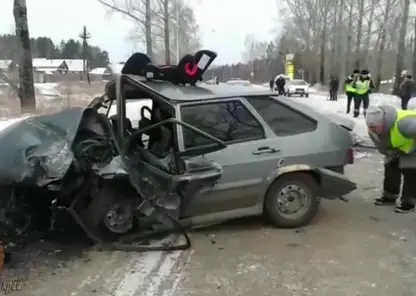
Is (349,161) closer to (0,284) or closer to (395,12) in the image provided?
(0,284)

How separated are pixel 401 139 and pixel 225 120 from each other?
1.99 m

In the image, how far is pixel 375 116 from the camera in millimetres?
6141

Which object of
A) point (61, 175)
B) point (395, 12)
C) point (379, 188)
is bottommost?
point (379, 188)

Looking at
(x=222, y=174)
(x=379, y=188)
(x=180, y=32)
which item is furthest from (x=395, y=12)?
(x=222, y=174)

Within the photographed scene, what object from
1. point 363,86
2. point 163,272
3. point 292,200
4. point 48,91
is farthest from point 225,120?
point 48,91

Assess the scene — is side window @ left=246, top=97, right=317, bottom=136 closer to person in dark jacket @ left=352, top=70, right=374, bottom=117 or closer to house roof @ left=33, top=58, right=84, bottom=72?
person in dark jacket @ left=352, top=70, right=374, bottom=117

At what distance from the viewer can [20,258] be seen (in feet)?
16.1

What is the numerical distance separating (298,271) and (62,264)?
2030 mm

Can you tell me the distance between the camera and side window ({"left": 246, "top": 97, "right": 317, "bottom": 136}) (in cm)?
575

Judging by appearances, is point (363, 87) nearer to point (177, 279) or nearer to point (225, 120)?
point (225, 120)

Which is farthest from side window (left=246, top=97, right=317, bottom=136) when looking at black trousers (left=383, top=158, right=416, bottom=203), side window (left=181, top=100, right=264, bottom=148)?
black trousers (left=383, top=158, right=416, bottom=203)

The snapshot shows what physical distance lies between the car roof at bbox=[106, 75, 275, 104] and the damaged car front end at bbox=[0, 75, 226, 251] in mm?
80

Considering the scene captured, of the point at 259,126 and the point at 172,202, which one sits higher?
the point at 259,126

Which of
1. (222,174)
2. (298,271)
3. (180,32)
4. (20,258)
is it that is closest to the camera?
(298,271)
